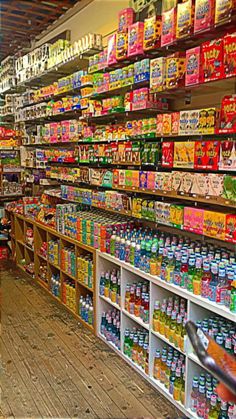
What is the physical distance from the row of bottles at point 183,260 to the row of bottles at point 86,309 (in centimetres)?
70

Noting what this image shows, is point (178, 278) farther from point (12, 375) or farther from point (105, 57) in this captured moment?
point (105, 57)

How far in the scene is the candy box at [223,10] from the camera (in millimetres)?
2064

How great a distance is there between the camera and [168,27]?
256 cm

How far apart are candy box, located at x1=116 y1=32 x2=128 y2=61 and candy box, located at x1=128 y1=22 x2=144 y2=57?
68 millimetres

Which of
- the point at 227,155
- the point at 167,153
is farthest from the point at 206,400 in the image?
the point at 167,153

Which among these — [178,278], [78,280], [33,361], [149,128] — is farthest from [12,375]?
[149,128]

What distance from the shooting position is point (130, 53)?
2.96 m

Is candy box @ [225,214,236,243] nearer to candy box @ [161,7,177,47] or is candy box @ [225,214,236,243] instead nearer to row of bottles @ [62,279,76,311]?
candy box @ [161,7,177,47]

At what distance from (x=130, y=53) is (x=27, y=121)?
9.77 feet

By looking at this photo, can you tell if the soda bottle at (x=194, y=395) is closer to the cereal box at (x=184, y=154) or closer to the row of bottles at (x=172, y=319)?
the row of bottles at (x=172, y=319)

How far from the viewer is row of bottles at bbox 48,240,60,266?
4285mm

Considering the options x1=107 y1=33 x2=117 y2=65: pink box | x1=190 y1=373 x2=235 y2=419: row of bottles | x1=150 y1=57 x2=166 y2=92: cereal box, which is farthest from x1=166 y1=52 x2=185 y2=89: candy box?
x1=190 y1=373 x2=235 y2=419: row of bottles

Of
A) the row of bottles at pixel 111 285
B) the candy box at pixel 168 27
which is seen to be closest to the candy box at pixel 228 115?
the candy box at pixel 168 27

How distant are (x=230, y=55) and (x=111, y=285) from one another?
207 centimetres
